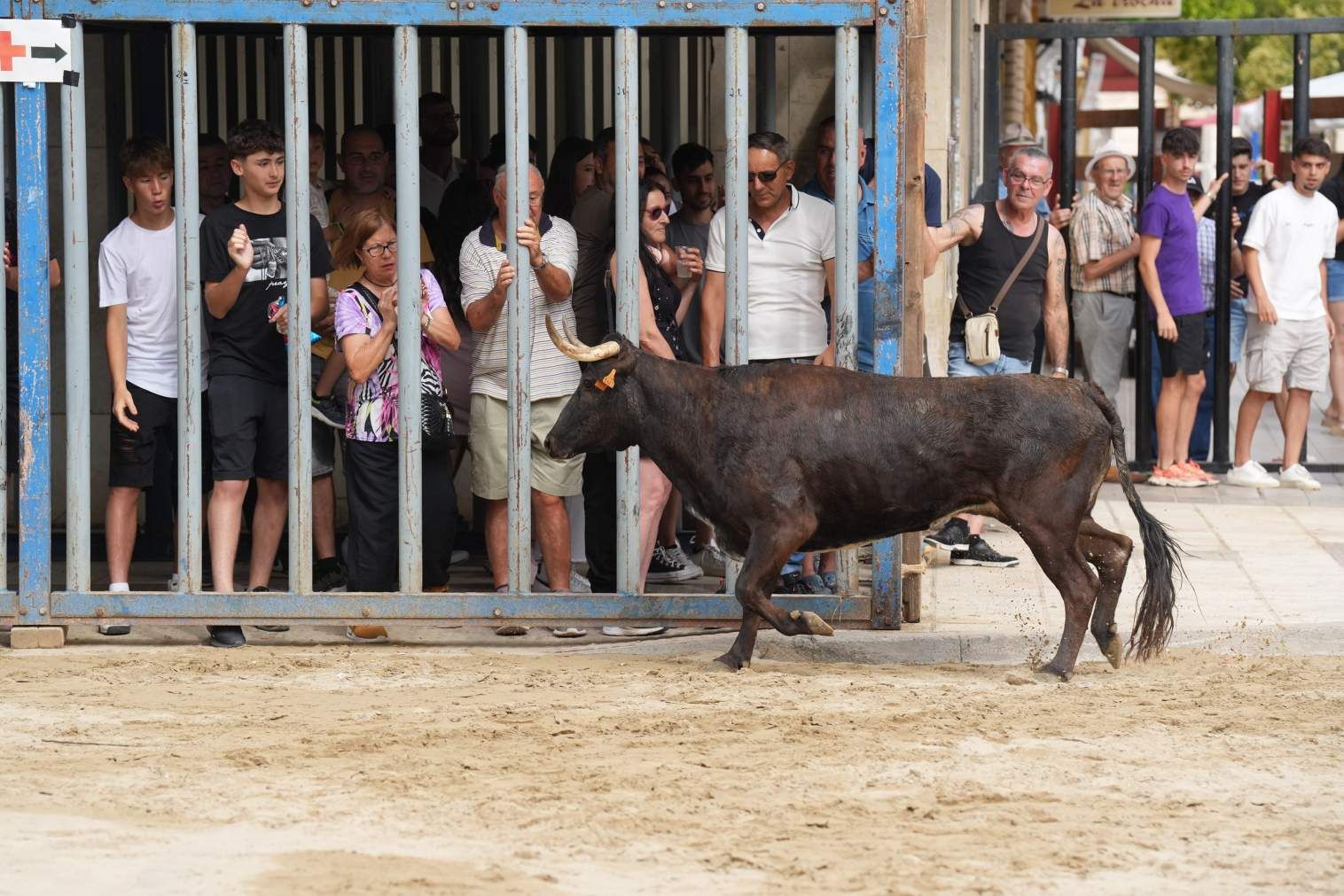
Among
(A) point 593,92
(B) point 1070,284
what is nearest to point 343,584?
(A) point 593,92

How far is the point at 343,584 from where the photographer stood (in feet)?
30.5

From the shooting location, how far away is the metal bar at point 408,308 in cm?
820

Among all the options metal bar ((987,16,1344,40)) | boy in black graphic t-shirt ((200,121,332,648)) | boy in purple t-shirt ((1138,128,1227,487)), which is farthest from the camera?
boy in purple t-shirt ((1138,128,1227,487))

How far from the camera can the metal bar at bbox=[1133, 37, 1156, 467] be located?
13.1 metres

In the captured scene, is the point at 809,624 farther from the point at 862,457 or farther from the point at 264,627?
the point at 264,627

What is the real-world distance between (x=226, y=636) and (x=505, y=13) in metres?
2.79

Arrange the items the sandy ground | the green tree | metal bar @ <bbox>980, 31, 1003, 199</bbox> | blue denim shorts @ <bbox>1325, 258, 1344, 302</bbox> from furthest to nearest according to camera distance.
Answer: the green tree
blue denim shorts @ <bbox>1325, 258, 1344, 302</bbox>
metal bar @ <bbox>980, 31, 1003, 199</bbox>
the sandy ground

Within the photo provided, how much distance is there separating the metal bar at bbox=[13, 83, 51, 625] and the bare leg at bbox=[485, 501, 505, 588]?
5.92 feet

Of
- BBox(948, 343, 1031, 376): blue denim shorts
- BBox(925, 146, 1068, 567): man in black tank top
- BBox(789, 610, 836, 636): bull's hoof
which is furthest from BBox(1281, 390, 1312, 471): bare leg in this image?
BBox(789, 610, 836, 636): bull's hoof

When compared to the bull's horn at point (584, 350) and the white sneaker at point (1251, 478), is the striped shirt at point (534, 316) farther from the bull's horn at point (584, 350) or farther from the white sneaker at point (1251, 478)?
the white sneaker at point (1251, 478)

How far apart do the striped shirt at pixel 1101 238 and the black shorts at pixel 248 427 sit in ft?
20.4

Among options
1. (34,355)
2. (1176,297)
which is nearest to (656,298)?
(34,355)

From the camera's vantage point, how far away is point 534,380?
8.57 m

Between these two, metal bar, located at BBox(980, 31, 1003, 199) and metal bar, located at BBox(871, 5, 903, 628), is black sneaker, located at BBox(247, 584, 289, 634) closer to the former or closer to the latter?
metal bar, located at BBox(871, 5, 903, 628)
